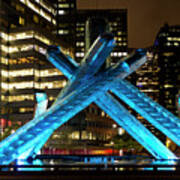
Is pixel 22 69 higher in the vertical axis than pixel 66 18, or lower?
lower

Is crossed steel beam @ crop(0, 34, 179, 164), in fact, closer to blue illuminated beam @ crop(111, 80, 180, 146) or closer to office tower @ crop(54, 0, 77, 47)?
blue illuminated beam @ crop(111, 80, 180, 146)

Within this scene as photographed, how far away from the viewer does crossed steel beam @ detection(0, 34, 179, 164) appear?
25.2 m

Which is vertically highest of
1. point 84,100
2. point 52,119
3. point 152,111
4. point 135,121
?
point 84,100

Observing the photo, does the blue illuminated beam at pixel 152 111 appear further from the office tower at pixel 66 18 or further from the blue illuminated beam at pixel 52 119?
the office tower at pixel 66 18

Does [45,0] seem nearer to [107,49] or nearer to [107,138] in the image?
[107,138]

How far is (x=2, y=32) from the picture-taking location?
10500 centimetres

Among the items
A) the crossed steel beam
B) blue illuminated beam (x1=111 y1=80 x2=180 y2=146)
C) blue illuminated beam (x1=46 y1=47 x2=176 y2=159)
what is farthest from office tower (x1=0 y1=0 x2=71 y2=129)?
blue illuminated beam (x1=111 y1=80 x2=180 y2=146)

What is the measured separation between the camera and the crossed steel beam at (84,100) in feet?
82.6

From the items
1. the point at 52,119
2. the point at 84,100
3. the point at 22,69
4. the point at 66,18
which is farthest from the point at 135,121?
the point at 66,18

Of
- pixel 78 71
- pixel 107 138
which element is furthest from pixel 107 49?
pixel 107 138

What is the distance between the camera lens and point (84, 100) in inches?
1067

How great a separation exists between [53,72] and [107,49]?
81228mm

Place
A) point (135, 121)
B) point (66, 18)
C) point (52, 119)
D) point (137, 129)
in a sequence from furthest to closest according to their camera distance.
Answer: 1. point (66, 18)
2. point (135, 121)
3. point (137, 129)
4. point (52, 119)

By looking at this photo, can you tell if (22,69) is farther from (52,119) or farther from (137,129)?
(52,119)
